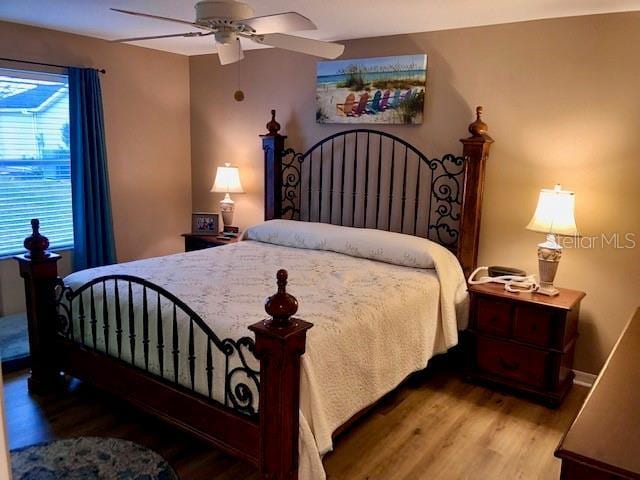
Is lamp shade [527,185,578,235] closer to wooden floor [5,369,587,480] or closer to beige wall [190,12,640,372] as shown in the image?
beige wall [190,12,640,372]

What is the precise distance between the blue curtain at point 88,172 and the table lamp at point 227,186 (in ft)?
3.11

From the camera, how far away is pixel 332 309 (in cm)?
247

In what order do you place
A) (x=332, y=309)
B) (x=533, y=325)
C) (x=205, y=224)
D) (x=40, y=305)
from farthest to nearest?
(x=205, y=224) < (x=533, y=325) < (x=40, y=305) < (x=332, y=309)

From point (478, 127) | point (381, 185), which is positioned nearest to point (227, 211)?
point (381, 185)

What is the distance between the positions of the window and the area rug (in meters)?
2.13

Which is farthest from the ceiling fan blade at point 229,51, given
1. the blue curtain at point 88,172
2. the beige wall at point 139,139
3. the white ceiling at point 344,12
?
the beige wall at point 139,139

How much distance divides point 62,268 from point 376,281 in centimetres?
288

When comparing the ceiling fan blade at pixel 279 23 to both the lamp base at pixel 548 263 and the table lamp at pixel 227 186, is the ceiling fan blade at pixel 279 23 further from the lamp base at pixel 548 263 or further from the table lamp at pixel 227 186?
the table lamp at pixel 227 186

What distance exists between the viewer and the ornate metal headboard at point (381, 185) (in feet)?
11.5

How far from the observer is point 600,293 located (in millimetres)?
3242

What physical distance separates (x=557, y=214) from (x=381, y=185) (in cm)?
140

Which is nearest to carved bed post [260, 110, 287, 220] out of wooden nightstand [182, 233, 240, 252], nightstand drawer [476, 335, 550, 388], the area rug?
wooden nightstand [182, 233, 240, 252]

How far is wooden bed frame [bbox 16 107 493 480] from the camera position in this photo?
1968 mm

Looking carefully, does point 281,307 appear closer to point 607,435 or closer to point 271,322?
point 271,322
